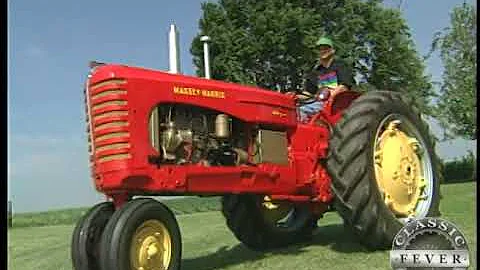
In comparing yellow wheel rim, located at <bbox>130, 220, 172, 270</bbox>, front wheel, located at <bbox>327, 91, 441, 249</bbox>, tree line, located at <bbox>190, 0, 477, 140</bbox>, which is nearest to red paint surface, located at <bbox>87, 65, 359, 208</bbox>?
yellow wheel rim, located at <bbox>130, 220, 172, 270</bbox>

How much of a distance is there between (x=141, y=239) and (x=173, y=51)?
1.82 meters

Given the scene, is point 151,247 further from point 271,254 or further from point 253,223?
point 253,223

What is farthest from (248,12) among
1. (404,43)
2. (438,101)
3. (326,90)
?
(326,90)

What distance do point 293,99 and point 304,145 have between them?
0.49 meters

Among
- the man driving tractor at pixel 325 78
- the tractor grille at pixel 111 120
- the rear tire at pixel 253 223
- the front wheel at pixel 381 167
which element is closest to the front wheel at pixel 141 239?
the tractor grille at pixel 111 120

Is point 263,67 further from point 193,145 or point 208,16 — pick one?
point 193,145

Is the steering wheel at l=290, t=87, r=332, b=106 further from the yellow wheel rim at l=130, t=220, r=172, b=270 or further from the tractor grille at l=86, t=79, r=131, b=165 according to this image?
the yellow wheel rim at l=130, t=220, r=172, b=270

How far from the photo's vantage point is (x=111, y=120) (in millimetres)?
4820

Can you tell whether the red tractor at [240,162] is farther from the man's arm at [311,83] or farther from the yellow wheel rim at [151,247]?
the man's arm at [311,83]

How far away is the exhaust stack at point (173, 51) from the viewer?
5637mm

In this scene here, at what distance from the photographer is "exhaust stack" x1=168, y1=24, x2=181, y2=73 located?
5.64m

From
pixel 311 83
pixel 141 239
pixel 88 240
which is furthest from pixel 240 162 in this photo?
pixel 311 83

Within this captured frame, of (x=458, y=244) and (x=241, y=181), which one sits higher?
(x=241, y=181)

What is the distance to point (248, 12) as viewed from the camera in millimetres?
26656
